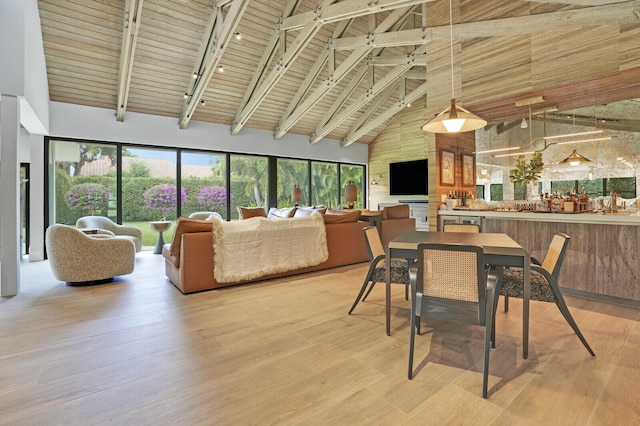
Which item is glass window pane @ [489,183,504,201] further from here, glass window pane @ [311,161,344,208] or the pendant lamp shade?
glass window pane @ [311,161,344,208]

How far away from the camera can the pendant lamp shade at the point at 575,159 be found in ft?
13.6

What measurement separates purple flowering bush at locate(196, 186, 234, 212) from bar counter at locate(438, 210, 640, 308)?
6489mm

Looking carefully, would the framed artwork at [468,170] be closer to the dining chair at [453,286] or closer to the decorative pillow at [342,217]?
the decorative pillow at [342,217]

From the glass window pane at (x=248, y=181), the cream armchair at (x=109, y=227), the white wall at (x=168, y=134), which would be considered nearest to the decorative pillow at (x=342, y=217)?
the cream armchair at (x=109, y=227)

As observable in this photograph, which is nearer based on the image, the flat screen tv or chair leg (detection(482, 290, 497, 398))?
chair leg (detection(482, 290, 497, 398))

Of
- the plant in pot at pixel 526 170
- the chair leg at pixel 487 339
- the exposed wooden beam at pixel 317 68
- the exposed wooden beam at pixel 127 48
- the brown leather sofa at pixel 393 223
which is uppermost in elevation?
the exposed wooden beam at pixel 317 68

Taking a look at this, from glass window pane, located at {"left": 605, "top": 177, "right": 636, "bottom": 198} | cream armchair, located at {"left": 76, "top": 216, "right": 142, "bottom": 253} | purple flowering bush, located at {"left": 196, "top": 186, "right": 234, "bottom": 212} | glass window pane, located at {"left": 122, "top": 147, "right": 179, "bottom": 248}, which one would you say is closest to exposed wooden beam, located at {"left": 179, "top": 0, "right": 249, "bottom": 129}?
glass window pane, located at {"left": 122, "top": 147, "right": 179, "bottom": 248}

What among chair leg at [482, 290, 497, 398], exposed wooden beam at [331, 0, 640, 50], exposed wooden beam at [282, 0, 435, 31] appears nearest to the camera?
chair leg at [482, 290, 497, 398]

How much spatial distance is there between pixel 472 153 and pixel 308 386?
470 centimetres

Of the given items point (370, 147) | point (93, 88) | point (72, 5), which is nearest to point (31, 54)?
point (72, 5)

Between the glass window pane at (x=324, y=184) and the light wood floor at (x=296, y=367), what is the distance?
7178 mm

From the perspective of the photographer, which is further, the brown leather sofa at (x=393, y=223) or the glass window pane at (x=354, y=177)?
the glass window pane at (x=354, y=177)

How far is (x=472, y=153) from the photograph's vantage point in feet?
17.3

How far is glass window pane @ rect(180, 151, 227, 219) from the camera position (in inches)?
305
